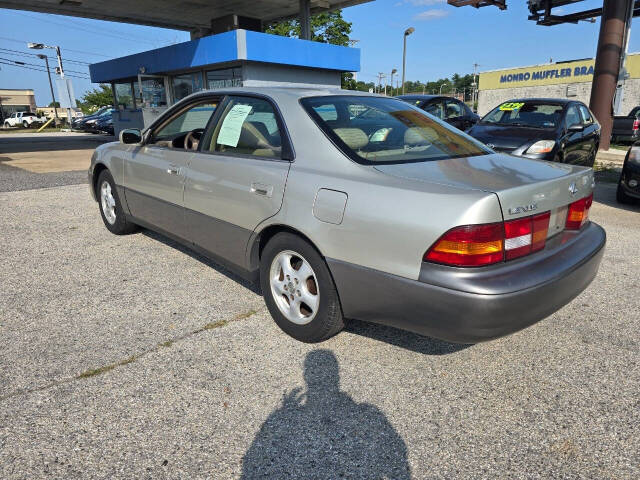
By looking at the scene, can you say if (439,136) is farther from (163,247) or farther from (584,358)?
(163,247)

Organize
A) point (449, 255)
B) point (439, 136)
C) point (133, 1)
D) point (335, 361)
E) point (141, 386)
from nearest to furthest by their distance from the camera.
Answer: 1. point (449, 255)
2. point (141, 386)
3. point (335, 361)
4. point (439, 136)
5. point (133, 1)

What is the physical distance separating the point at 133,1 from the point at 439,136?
19.6 meters

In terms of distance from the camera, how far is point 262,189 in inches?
110

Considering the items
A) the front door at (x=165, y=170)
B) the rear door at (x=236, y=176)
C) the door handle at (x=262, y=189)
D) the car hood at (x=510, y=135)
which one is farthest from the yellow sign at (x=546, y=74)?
the door handle at (x=262, y=189)

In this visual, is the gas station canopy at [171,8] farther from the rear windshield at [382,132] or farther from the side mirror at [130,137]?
the rear windshield at [382,132]

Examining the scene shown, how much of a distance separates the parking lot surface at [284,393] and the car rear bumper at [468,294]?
0.42 m

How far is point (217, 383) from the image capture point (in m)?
2.43

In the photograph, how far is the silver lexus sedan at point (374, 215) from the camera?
6.75ft

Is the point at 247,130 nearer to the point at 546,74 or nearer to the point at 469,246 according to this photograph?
the point at 469,246

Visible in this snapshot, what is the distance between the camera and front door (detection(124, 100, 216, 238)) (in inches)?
142

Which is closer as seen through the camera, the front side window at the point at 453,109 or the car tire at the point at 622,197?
the car tire at the point at 622,197

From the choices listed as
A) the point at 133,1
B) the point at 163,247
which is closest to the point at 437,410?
the point at 163,247

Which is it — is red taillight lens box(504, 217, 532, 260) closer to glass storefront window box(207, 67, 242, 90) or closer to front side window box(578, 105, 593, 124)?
front side window box(578, 105, 593, 124)

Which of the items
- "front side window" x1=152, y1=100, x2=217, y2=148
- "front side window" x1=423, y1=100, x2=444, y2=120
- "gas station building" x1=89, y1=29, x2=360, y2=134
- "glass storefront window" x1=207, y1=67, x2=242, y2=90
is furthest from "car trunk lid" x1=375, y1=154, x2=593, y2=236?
"glass storefront window" x1=207, y1=67, x2=242, y2=90
